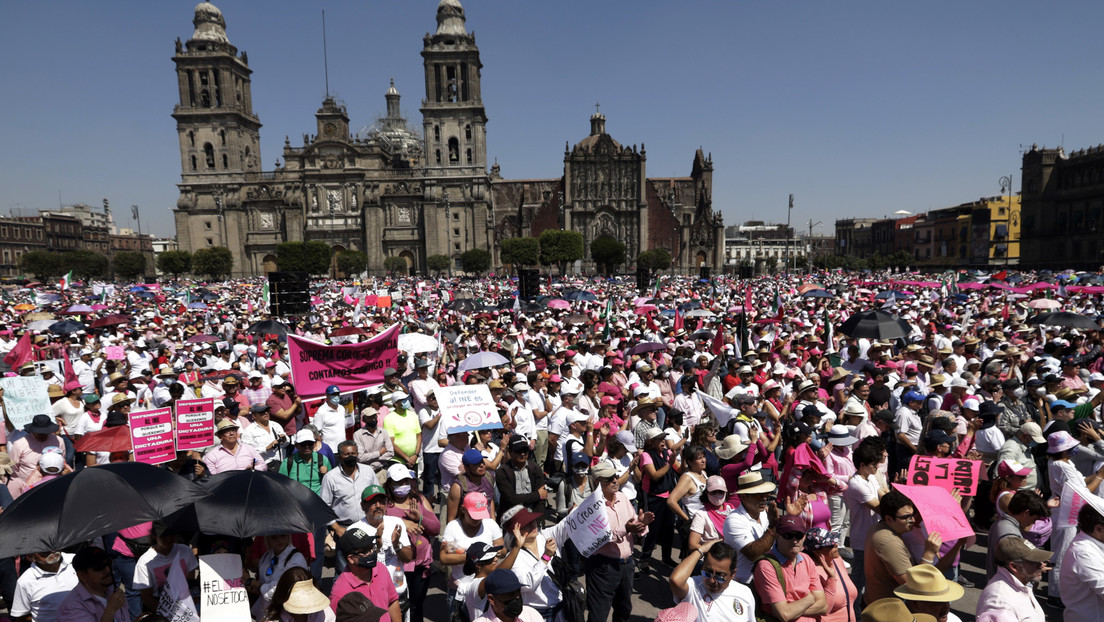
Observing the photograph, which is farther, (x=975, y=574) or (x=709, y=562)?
(x=975, y=574)

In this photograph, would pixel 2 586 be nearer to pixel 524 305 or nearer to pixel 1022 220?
pixel 524 305

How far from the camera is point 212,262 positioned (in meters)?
68.8

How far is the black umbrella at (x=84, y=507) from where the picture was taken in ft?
12.2

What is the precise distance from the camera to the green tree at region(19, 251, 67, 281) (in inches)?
2766

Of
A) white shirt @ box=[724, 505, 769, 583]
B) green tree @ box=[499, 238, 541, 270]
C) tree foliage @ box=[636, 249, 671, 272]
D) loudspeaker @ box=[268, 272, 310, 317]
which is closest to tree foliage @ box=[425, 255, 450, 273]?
green tree @ box=[499, 238, 541, 270]

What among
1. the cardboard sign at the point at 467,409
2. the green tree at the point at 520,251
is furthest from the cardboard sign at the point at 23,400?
the green tree at the point at 520,251

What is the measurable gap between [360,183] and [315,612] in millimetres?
77826

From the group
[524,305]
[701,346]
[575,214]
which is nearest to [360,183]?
[575,214]

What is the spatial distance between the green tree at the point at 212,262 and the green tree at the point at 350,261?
522 inches

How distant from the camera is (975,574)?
6125 mm

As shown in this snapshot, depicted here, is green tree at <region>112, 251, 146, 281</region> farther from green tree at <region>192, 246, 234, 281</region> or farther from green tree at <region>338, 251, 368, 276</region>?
green tree at <region>338, 251, 368, 276</region>

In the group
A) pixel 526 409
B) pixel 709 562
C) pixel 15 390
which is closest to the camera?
pixel 709 562

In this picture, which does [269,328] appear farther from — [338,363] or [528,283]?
[528,283]

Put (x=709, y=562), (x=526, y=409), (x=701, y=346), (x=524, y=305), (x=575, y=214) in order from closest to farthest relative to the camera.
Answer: (x=709, y=562), (x=526, y=409), (x=701, y=346), (x=524, y=305), (x=575, y=214)
